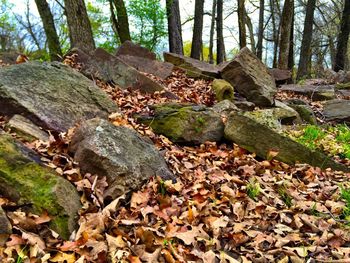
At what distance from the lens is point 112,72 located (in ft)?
23.7

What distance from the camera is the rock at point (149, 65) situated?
8.80m

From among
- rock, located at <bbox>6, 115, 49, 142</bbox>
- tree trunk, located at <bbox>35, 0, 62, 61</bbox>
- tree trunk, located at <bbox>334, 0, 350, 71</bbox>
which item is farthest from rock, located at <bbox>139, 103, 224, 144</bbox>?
tree trunk, located at <bbox>334, 0, 350, 71</bbox>

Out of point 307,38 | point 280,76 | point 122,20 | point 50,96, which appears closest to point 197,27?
point 122,20

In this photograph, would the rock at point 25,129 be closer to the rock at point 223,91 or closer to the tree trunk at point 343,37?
the rock at point 223,91

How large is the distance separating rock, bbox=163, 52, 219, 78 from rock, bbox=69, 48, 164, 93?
2.30 m

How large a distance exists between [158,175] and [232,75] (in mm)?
5098

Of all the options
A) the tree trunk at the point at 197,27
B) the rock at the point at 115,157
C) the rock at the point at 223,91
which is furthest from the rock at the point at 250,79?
the tree trunk at the point at 197,27

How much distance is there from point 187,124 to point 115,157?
200 cm

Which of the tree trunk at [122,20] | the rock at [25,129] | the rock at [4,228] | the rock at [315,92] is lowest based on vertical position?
the rock at [4,228]

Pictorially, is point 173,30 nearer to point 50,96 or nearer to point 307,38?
point 307,38

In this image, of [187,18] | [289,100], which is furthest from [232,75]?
[187,18]

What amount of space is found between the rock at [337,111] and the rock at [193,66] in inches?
104

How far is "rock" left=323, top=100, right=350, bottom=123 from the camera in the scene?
779 centimetres

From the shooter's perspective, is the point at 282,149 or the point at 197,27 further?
the point at 197,27
